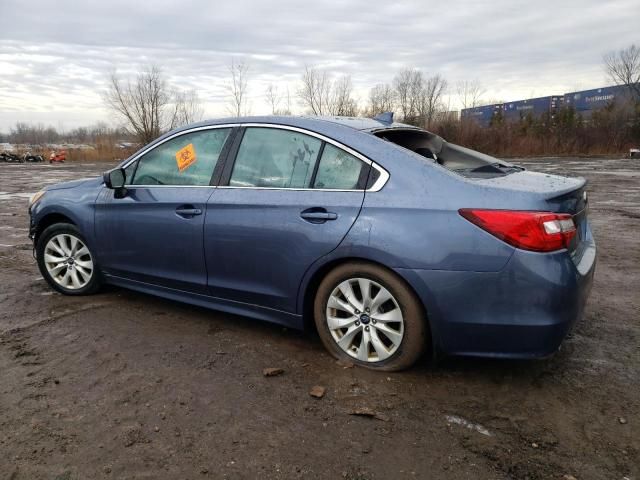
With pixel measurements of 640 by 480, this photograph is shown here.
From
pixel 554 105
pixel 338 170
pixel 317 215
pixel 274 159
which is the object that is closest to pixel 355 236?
pixel 317 215

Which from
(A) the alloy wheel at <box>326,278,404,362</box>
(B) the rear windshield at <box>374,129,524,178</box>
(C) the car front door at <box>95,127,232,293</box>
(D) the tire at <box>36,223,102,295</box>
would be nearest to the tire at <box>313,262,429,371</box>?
(A) the alloy wheel at <box>326,278,404,362</box>

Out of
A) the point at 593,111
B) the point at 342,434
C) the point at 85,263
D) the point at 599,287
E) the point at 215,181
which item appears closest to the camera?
the point at 342,434

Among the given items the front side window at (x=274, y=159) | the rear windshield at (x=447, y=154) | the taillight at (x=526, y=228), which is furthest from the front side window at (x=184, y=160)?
the taillight at (x=526, y=228)

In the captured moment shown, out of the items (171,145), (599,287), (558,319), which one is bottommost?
(599,287)

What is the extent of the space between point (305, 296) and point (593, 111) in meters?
45.8

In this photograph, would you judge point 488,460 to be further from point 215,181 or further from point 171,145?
point 171,145

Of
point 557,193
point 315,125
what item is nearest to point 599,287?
point 557,193

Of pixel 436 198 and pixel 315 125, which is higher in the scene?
pixel 315 125

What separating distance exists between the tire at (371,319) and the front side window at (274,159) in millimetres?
704

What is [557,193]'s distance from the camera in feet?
9.47

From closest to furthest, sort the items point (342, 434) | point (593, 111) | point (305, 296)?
point (342, 434), point (305, 296), point (593, 111)

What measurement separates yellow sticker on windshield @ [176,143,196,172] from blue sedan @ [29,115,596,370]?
14 millimetres

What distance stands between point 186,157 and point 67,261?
5.43ft

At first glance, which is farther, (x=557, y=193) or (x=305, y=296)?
(x=305, y=296)
